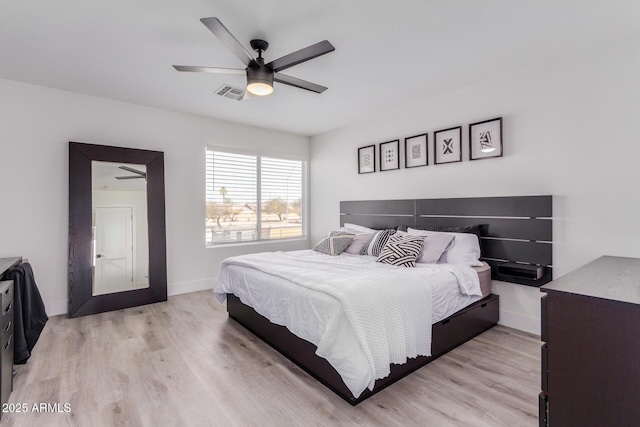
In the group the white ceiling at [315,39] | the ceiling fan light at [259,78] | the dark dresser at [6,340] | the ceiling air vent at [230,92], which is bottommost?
the dark dresser at [6,340]

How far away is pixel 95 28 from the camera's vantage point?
2295 mm

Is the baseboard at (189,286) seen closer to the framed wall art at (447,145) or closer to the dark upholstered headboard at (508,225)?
the dark upholstered headboard at (508,225)

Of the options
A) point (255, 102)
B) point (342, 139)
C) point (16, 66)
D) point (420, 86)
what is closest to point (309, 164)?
point (342, 139)

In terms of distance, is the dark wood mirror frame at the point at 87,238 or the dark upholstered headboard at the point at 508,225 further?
the dark wood mirror frame at the point at 87,238

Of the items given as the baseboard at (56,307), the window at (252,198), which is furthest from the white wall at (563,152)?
the baseboard at (56,307)

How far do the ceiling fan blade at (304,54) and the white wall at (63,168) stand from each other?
2618 millimetres

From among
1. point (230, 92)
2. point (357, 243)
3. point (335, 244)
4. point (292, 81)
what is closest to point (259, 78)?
point (292, 81)

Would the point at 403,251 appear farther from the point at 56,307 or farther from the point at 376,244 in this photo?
the point at 56,307

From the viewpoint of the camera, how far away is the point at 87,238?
361cm

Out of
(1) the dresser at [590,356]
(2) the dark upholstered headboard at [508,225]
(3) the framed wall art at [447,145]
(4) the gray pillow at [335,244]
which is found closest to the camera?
(1) the dresser at [590,356]

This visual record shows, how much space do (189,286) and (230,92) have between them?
109 inches

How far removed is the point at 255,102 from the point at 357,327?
10.3ft

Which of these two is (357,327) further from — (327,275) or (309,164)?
(309,164)

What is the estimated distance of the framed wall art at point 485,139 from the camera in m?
3.24
